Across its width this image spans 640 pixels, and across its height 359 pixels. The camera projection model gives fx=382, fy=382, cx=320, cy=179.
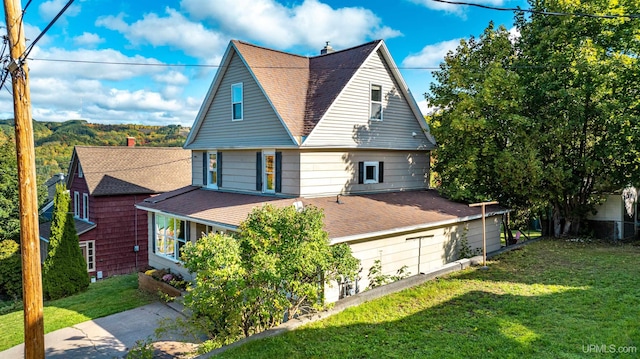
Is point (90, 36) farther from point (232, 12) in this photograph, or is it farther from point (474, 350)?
point (474, 350)

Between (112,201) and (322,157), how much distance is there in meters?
13.7

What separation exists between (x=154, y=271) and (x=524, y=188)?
15129mm

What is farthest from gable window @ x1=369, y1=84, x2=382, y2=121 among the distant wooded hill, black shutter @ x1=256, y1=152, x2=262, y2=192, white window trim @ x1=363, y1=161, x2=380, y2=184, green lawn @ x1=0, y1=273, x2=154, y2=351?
the distant wooded hill

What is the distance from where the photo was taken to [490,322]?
7.37m

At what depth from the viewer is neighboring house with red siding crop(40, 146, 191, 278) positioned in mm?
20609

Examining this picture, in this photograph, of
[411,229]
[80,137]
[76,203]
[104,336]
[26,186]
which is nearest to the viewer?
[26,186]

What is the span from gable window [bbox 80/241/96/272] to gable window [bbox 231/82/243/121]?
11381 millimetres

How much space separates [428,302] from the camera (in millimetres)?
8773

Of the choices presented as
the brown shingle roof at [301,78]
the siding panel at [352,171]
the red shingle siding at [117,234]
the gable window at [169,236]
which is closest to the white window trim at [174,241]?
the gable window at [169,236]

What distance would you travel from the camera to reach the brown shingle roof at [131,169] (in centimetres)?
2145

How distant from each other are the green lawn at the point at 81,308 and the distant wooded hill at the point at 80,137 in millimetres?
35006

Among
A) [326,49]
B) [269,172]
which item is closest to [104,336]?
[269,172]

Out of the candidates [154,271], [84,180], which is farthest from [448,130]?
[84,180]

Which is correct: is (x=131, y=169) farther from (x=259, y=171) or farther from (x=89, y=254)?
(x=259, y=171)
